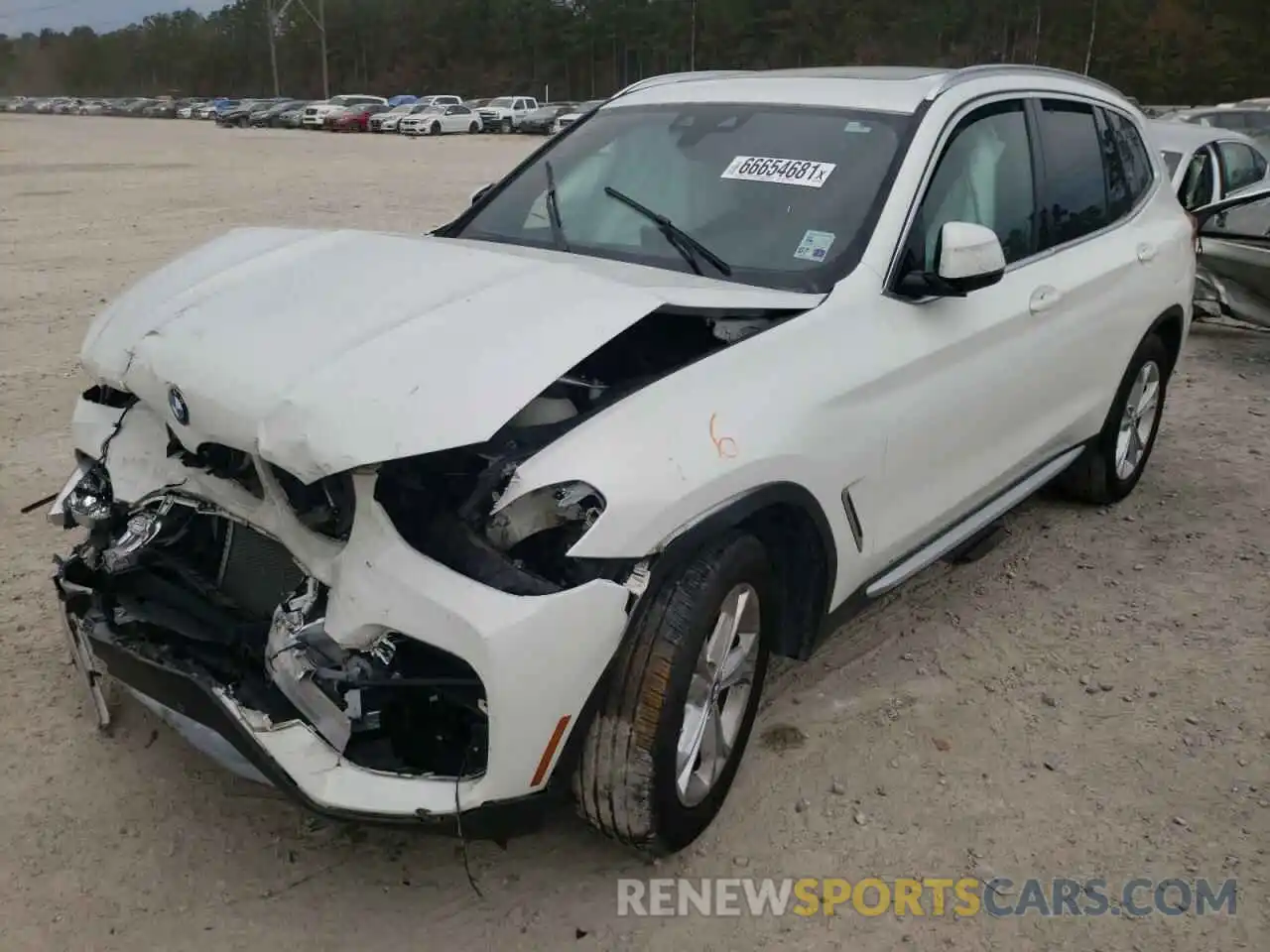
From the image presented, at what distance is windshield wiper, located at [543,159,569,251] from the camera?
3725 mm

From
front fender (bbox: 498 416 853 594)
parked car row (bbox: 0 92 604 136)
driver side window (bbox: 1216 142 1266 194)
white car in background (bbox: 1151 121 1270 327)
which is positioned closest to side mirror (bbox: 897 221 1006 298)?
front fender (bbox: 498 416 853 594)

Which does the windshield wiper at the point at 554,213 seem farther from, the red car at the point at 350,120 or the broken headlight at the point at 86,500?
the red car at the point at 350,120

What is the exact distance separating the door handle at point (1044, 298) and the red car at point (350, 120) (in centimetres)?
4549

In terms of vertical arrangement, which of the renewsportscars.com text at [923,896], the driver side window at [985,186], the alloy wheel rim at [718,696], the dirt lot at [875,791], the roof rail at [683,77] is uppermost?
the roof rail at [683,77]

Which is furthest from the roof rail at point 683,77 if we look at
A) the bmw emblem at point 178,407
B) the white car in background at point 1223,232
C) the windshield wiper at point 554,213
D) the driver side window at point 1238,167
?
the driver side window at point 1238,167

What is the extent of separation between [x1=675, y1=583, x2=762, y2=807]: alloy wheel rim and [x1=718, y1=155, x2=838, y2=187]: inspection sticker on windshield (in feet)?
4.67

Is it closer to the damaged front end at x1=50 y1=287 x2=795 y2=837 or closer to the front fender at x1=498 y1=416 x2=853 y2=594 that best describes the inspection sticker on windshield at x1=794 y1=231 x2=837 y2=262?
the damaged front end at x1=50 y1=287 x2=795 y2=837

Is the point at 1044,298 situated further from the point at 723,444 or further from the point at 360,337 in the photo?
the point at 360,337

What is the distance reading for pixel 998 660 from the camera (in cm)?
388

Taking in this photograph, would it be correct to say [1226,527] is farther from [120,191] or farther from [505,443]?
[120,191]

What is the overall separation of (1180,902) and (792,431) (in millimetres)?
1506

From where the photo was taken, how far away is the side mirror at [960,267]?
319 cm

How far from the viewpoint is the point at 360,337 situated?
258 cm

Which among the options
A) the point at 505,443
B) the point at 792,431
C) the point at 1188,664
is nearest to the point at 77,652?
the point at 505,443
